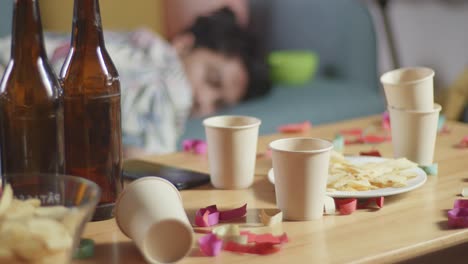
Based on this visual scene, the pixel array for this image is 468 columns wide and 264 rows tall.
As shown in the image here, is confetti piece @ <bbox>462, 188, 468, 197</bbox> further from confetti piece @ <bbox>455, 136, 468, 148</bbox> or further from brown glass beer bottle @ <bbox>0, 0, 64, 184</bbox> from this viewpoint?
brown glass beer bottle @ <bbox>0, 0, 64, 184</bbox>

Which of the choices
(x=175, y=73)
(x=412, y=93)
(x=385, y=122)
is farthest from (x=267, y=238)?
(x=175, y=73)

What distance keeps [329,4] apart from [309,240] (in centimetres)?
226

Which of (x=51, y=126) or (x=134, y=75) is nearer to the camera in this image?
(x=51, y=126)

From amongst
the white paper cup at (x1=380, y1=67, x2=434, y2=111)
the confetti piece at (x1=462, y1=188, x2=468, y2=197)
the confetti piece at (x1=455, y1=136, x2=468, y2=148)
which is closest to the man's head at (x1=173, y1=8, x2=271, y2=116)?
the confetti piece at (x1=455, y1=136, x2=468, y2=148)

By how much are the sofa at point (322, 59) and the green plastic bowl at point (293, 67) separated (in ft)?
0.15

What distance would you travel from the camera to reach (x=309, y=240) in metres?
0.98

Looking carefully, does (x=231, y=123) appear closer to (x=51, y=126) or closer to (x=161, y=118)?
(x=51, y=126)

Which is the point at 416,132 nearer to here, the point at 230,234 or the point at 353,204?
the point at 353,204

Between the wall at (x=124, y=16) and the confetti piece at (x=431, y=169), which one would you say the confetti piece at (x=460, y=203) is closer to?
the confetti piece at (x=431, y=169)

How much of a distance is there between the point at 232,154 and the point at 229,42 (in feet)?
5.80

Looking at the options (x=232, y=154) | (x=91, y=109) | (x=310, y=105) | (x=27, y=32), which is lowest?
(x=310, y=105)

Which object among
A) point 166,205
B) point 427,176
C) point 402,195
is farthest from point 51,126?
point 427,176

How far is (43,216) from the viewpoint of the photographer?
0.81 meters

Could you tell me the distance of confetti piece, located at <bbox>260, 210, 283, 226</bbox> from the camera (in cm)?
104
